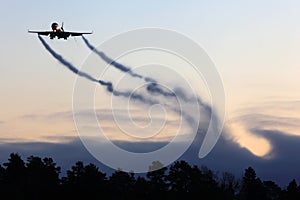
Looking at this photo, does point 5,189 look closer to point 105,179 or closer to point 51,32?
point 105,179

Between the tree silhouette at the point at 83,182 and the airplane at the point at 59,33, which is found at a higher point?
the airplane at the point at 59,33

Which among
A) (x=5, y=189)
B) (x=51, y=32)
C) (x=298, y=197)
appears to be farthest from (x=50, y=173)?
(x=298, y=197)

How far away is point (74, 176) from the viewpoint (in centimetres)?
17788

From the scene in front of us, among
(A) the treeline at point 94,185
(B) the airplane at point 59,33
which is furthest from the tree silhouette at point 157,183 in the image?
(B) the airplane at point 59,33

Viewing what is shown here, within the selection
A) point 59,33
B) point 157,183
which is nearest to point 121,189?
point 157,183

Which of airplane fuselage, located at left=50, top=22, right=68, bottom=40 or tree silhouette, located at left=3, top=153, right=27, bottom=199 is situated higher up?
airplane fuselage, located at left=50, top=22, right=68, bottom=40

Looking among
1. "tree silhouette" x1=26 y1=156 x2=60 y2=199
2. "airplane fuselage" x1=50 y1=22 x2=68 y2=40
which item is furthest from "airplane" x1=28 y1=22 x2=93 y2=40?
"tree silhouette" x1=26 y1=156 x2=60 y2=199

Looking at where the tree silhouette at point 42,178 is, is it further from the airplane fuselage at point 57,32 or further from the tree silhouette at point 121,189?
the airplane fuselage at point 57,32

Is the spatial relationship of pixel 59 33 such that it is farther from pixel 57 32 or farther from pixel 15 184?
pixel 15 184

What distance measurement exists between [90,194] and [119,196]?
64.5 ft

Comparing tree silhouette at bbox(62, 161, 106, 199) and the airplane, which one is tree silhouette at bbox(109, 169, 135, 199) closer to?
tree silhouette at bbox(62, 161, 106, 199)

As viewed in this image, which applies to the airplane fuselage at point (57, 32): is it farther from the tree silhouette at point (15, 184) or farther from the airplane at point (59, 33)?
the tree silhouette at point (15, 184)

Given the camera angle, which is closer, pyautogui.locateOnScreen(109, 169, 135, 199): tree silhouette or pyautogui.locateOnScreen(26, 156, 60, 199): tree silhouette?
pyautogui.locateOnScreen(26, 156, 60, 199): tree silhouette

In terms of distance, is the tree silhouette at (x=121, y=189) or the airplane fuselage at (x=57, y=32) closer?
the airplane fuselage at (x=57, y=32)
